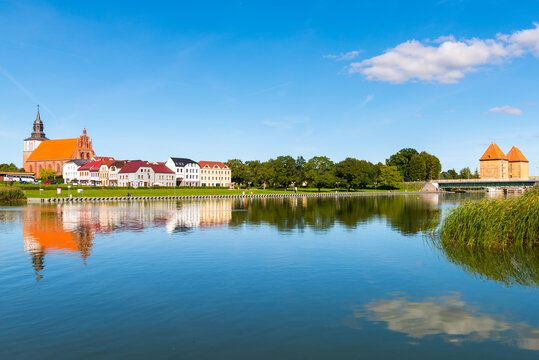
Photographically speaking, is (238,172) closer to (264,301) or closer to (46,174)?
(46,174)

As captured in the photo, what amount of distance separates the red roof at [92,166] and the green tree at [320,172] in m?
93.5

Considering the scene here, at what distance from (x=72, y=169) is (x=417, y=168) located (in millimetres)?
167628

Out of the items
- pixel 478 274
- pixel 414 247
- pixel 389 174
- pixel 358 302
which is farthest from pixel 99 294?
pixel 389 174

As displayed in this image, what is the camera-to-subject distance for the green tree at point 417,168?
626ft

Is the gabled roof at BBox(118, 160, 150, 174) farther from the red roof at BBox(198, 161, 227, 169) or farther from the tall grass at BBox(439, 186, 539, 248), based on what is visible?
the tall grass at BBox(439, 186, 539, 248)

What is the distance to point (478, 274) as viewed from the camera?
20.5 metres

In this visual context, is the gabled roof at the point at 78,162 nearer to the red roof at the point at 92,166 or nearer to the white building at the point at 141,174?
A: the red roof at the point at 92,166

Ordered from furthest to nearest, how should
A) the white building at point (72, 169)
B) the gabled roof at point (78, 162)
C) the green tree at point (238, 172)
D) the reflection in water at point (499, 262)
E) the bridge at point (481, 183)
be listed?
the green tree at point (238, 172), the gabled roof at point (78, 162), the white building at point (72, 169), the bridge at point (481, 183), the reflection in water at point (499, 262)

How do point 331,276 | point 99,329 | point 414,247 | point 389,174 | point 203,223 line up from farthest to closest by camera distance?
point 389,174 → point 203,223 → point 414,247 → point 331,276 → point 99,329

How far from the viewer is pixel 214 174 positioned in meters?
186

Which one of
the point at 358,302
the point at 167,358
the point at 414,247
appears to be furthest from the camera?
the point at 414,247

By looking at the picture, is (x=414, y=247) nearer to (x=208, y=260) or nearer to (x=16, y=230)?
(x=208, y=260)

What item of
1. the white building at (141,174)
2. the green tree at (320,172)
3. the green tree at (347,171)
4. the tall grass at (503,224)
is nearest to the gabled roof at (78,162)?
the white building at (141,174)

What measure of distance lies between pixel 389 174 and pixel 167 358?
566ft
